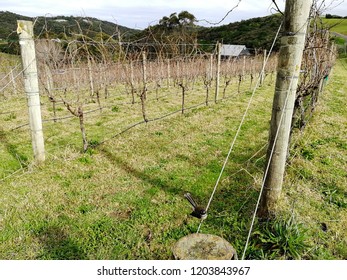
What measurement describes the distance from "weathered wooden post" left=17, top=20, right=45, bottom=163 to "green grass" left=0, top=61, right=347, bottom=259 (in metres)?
0.48

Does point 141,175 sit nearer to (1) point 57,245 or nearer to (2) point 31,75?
(1) point 57,245

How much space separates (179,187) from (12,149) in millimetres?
3631

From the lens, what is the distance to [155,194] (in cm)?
385

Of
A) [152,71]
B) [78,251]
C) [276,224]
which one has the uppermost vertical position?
[152,71]

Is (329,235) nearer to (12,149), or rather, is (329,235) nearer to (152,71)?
(12,149)

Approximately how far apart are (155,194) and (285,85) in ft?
7.27

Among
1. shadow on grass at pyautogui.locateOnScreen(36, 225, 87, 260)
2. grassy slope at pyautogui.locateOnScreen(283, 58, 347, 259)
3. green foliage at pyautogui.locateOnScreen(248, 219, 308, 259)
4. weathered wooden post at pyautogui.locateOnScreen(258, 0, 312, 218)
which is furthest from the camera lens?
grassy slope at pyautogui.locateOnScreen(283, 58, 347, 259)

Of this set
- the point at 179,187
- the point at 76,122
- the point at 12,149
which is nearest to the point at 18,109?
the point at 76,122

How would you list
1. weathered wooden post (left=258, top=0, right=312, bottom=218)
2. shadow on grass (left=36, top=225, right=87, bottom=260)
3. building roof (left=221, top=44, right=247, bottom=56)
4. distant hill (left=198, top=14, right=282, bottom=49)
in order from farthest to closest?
distant hill (left=198, top=14, right=282, bottom=49) → building roof (left=221, top=44, right=247, bottom=56) → shadow on grass (left=36, top=225, right=87, bottom=260) → weathered wooden post (left=258, top=0, right=312, bottom=218)

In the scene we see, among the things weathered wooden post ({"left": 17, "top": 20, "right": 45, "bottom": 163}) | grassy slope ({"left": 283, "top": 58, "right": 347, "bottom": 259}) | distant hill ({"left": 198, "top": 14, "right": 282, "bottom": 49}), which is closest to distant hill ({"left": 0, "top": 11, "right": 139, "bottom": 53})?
weathered wooden post ({"left": 17, "top": 20, "right": 45, "bottom": 163})

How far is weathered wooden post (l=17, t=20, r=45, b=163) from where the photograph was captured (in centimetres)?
400

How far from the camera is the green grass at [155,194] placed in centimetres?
280

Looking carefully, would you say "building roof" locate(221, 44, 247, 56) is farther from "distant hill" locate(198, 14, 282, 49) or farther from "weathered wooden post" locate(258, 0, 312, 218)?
"weathered wooden post" locate(258, 0, 312, 218)

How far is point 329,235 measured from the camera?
9.50 feet
